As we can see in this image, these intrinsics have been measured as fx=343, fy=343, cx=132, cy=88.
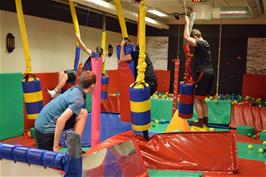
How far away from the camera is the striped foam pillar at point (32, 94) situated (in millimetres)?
4578

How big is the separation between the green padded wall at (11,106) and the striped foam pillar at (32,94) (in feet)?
7.56

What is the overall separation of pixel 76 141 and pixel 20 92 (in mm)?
5509

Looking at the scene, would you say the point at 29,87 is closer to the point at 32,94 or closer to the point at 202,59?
the point at 32,94

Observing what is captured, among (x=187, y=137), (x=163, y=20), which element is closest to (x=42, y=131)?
(x=187, y=137)

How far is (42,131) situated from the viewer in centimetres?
395

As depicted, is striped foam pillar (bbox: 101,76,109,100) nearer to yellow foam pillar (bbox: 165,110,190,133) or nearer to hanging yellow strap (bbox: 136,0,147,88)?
yellow foam pillar (bbox: 165,110,190,133)

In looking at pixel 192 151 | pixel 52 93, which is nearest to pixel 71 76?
pixel 52 93

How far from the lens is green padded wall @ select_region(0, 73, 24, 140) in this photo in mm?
6684

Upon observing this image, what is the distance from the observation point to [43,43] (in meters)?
8.04

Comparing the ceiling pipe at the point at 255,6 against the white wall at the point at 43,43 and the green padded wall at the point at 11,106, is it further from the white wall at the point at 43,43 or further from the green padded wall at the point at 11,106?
the green padded wall at the point at 11,106

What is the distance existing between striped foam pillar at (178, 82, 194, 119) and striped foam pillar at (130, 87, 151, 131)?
1.46 metres

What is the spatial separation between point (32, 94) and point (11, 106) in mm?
2548

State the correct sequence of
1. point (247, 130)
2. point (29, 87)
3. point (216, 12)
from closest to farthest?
point (29, 87) < point (247, 130) < point (216, 12)

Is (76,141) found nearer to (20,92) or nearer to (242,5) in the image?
(20,92)
